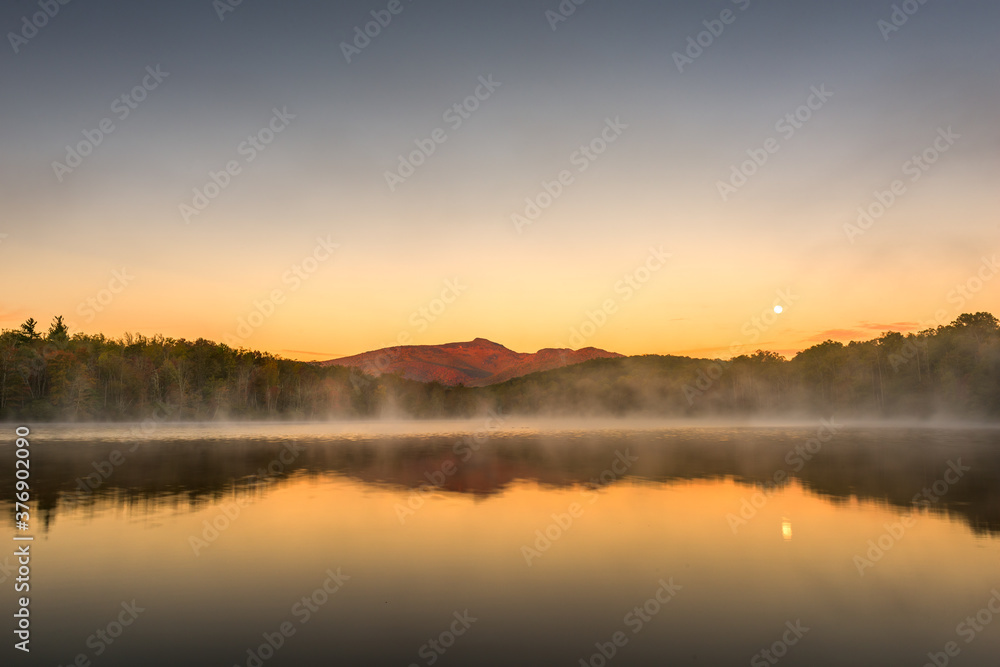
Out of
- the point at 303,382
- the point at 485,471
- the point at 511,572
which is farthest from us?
the point at 303,382

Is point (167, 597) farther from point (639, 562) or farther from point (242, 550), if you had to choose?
point (639, 562)

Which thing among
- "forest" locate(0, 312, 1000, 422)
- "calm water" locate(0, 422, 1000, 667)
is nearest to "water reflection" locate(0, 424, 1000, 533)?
"calm water" locate(0, 422, 1000, 667)

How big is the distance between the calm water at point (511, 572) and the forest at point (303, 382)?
3831 inches

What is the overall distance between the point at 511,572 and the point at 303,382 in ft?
508

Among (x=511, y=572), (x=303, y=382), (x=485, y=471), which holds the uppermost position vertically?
(x=303, y=382)

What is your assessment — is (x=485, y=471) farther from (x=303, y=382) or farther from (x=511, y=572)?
(x=303, y=382)

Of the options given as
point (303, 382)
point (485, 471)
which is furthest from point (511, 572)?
point (303, 382)

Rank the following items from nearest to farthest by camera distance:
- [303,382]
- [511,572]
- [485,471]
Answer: [511,572] < [485,471] < [303,382]

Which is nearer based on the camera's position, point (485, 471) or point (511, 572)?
point (511, 572)

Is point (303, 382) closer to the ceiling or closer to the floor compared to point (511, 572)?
closer to the ceiling

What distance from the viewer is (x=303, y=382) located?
517ft

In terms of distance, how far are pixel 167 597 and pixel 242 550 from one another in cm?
358

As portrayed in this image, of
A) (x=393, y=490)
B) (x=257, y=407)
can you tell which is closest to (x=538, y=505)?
(x=393, y=490)

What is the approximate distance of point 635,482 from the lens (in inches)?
1061
